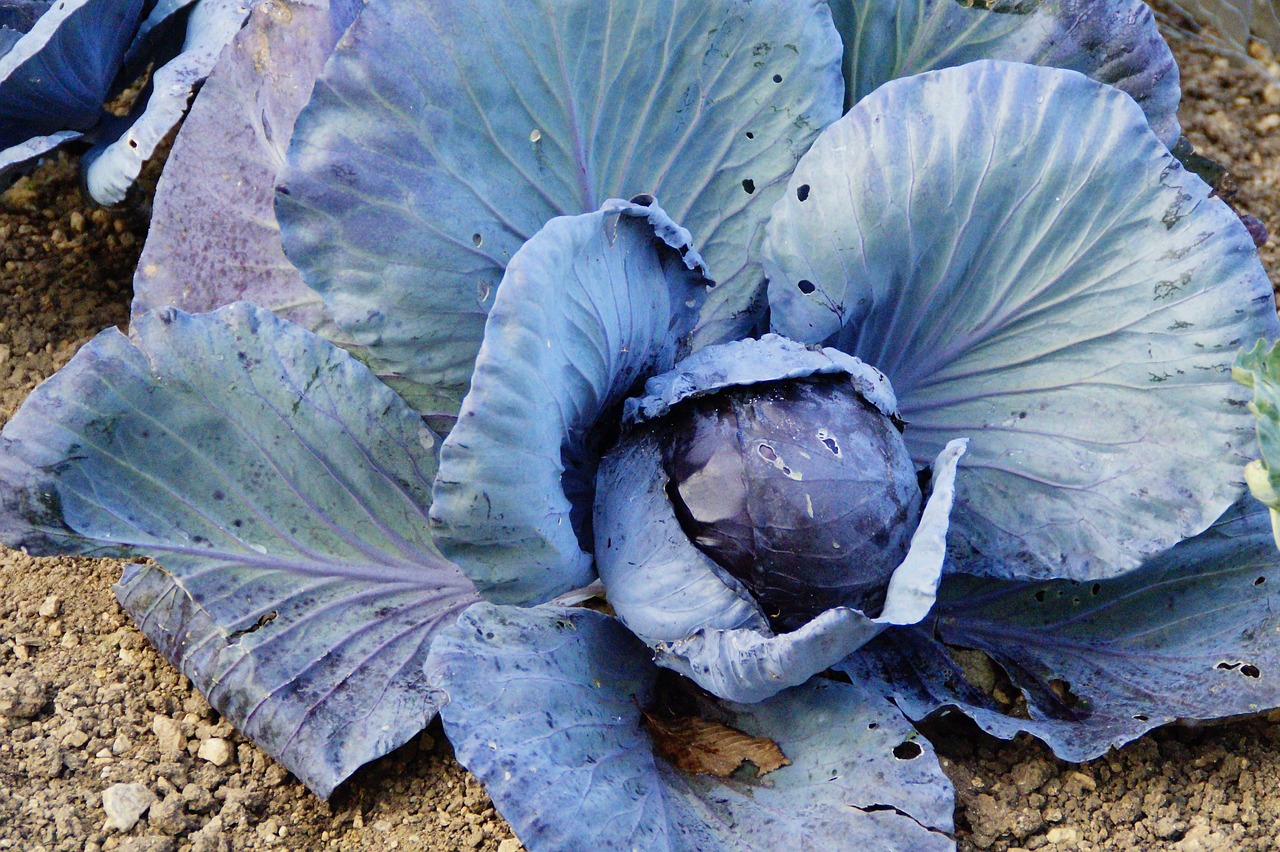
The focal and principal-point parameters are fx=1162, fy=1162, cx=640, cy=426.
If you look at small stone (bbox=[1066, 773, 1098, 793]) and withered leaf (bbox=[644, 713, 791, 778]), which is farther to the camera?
small stone (bbox=[1066, 773, 1098, 793])

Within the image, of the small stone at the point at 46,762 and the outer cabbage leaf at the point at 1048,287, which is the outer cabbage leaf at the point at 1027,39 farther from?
the small stone at the point at 46,762

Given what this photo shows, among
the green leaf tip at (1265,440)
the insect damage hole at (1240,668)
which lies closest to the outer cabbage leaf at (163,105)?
the green leaf tip at (1265,440)

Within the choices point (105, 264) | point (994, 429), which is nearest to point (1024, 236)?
point (994, 429)

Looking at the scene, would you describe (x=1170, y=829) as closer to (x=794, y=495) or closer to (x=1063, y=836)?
(x=1063, y=836)

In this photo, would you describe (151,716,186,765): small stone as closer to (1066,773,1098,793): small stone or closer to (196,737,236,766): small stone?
(196,737,236,766): small stone

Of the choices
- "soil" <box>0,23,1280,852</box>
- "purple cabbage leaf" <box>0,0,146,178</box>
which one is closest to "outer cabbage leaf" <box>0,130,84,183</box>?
"purple cabbage leaf" <box>0,0,146,178</box>

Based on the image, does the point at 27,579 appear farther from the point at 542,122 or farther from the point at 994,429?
the point at 994,429

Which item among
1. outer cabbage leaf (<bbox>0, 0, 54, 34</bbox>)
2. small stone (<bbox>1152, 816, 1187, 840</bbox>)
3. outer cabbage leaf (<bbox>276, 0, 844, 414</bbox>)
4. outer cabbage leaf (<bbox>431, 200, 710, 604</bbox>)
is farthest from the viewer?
outer cabbage leaf (<bbox>0, 0, 54, 34</bbox>)
